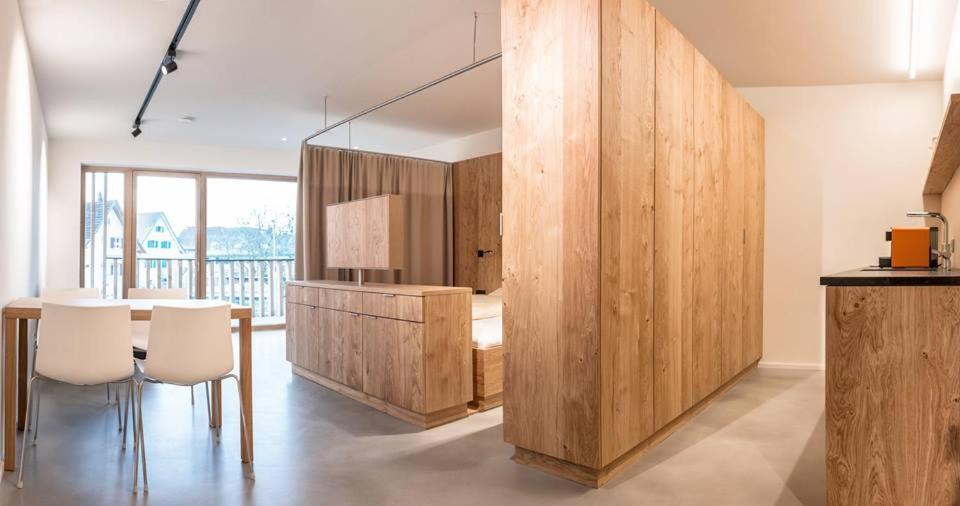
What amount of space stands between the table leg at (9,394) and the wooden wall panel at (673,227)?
3.16 metres

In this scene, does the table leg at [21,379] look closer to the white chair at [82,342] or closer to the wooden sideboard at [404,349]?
the white chair at [82,342]

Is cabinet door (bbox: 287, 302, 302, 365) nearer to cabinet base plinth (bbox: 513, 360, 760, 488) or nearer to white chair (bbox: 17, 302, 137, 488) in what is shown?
white chair (bbox: 17, 302, 137, 488)

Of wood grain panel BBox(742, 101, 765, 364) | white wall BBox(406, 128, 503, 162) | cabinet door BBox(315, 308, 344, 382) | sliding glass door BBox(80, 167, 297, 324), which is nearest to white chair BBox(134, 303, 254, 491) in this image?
cabinet door BBox(315, 308, 344, 382)

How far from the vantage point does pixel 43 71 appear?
14.3 feet

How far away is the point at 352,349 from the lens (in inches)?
155

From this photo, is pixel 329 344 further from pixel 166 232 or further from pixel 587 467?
pixel 166 232

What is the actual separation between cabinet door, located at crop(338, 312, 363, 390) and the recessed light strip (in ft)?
13.8

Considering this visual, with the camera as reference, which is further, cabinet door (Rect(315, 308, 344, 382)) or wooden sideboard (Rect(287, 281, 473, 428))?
cabinet door (Rect(315, 308, 344, 382))

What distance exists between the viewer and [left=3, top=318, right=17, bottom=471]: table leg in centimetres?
255

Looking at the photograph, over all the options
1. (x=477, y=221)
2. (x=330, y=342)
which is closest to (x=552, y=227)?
(x=330, y=342)

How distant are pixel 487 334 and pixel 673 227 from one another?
1.48 metres

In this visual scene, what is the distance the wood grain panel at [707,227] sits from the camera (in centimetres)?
338

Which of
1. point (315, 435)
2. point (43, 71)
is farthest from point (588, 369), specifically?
point (43, 71)

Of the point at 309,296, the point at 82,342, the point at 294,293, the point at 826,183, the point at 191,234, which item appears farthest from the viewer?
the point at 191,234
